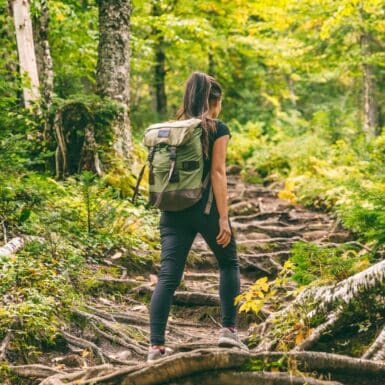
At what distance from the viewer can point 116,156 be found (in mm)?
11078

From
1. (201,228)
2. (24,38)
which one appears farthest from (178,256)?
(24,38)


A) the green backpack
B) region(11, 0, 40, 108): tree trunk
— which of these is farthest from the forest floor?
region(11, 0, 40, 108): tree trunk

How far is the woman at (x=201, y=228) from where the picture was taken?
14.4 feet

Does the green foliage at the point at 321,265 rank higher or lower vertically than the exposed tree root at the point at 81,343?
higher

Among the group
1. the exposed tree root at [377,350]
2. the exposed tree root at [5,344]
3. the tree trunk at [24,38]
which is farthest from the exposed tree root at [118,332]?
the tree trunk at [24,38]

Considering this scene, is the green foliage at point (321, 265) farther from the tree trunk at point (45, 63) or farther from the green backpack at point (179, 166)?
the tree trunk at point (45, 63)

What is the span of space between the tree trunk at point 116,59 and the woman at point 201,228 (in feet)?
22.0

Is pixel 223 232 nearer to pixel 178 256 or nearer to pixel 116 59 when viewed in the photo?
pixel 178 256

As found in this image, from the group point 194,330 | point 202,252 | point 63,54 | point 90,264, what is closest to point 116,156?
point 202,252

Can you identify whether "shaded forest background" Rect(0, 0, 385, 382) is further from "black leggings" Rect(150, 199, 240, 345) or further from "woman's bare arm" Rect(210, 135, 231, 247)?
"woman's bare arm" Rect(210, 135, 231, 247)

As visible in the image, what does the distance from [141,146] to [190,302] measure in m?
8.25

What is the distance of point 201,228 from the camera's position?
449 cm

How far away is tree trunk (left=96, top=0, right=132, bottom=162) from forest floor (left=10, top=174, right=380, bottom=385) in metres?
2.58

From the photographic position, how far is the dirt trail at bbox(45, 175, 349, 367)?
5.08 meters
